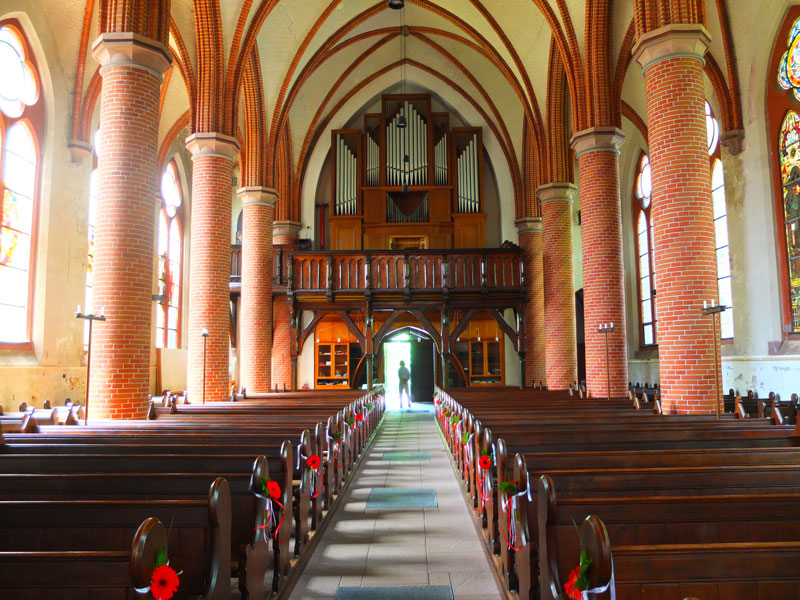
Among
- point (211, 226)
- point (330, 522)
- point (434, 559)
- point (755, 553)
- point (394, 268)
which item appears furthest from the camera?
point (394, 268)

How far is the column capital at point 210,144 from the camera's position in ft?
39.0

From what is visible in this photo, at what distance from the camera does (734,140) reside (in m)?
14.0

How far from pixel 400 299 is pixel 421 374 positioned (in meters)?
6.02

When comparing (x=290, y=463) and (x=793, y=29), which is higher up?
(x=793, y=29)

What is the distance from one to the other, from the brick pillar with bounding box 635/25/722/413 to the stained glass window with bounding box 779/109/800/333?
5.71 metres

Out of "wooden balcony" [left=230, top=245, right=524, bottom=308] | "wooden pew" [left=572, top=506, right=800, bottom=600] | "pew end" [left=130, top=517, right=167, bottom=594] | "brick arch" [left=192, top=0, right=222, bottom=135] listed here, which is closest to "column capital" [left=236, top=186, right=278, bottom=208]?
"wooden balcony" [left=230, top=245, right=524, bottom=308]

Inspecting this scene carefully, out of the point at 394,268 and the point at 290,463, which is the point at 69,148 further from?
the point at 290,463

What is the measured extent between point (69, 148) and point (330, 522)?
39.3 ft

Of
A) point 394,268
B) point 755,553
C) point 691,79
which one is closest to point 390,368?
point 394,268

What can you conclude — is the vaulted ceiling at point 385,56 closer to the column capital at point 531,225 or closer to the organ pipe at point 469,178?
the organ pipe at point 469,178

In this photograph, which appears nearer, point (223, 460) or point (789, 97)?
point (223, 460)

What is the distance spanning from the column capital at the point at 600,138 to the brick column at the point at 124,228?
25.0 feet

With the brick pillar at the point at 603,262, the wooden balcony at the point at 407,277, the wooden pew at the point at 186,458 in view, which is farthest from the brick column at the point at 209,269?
the brick pillar at the point at 603,262

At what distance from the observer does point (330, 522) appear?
5.94 m
